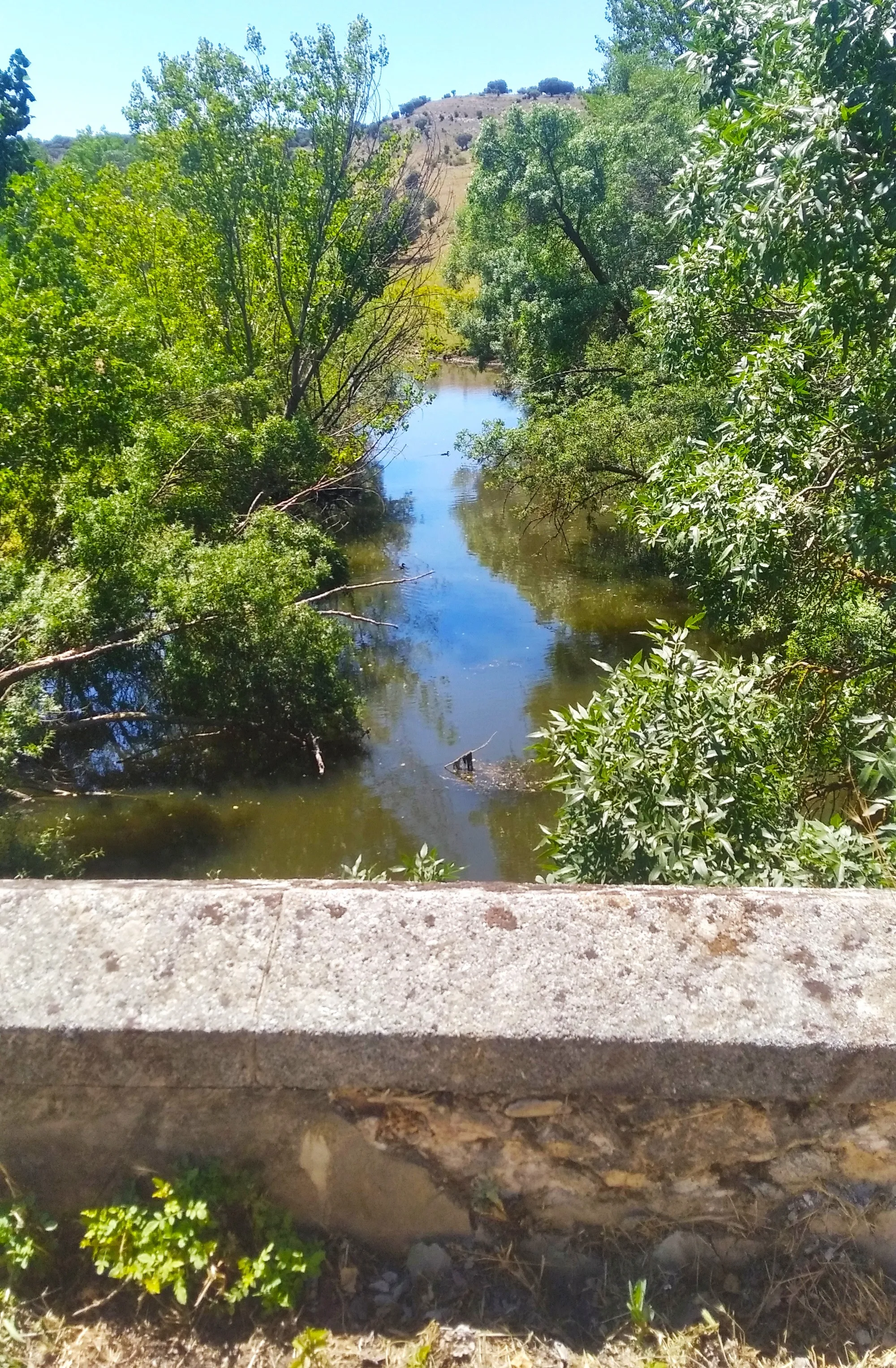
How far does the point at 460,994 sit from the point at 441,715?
10418mm

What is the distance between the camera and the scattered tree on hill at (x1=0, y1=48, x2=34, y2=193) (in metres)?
23.7

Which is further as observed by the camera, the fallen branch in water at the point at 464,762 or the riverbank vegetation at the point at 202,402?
the fallen branch in water at the point at 464,762

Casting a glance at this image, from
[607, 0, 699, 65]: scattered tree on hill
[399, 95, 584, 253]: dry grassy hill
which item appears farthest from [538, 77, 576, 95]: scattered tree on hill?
[607, 0, 699, 65]: scattered tree on hill

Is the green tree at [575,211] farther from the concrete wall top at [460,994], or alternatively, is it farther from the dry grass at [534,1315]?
the dry grass at [534,1315]

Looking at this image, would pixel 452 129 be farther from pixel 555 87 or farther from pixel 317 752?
pixel 317 752

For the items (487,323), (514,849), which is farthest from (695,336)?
(487,323)

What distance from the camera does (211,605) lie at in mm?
9992

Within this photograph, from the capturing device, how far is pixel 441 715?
39.7ft

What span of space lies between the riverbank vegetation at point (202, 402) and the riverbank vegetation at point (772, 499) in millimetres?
4855

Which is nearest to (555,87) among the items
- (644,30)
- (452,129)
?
(452,129)

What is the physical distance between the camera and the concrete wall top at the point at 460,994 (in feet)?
5.28

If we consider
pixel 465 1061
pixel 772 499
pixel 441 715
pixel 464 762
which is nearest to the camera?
pixel 465 1061

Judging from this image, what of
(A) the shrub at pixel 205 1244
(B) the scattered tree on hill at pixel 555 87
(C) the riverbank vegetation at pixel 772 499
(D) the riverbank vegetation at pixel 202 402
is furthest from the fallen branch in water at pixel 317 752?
(B) the scattered tree on hill at pixel 555 87

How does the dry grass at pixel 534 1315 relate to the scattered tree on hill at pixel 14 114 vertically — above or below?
below
